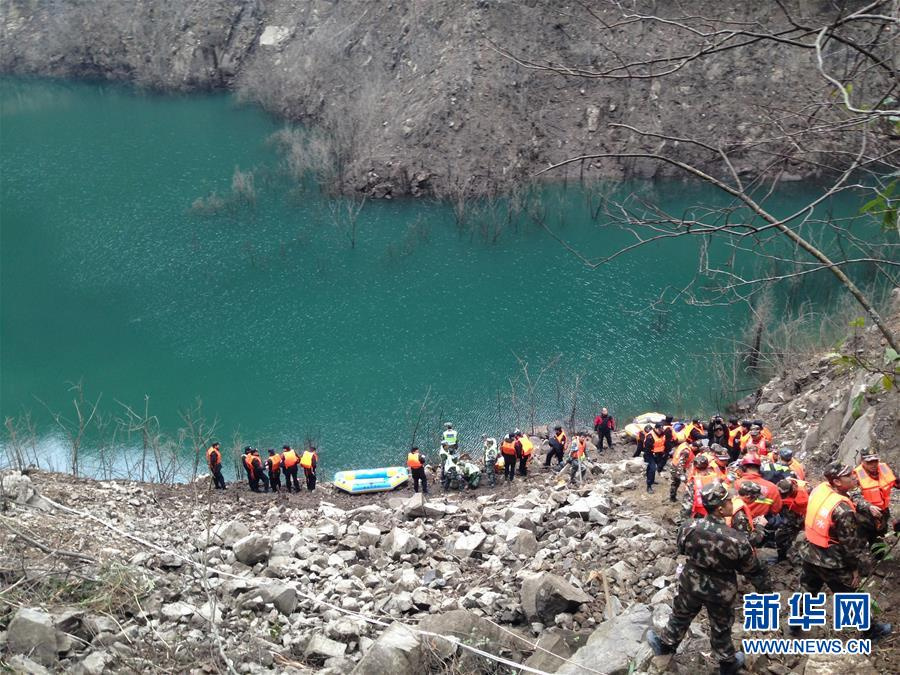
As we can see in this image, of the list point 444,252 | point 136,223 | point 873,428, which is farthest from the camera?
point 136,223

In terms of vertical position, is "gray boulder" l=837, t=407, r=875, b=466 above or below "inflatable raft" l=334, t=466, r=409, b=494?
above

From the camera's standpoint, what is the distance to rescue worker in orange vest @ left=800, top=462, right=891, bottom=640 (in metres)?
5.27

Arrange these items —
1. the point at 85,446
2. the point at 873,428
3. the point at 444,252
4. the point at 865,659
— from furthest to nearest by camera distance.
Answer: the point at 444,252
the point at 85,446
the point at 873,428
the point at 865,659

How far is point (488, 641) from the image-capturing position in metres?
5.93

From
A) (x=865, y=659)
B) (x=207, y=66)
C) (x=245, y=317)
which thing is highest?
(x=207, y=66)

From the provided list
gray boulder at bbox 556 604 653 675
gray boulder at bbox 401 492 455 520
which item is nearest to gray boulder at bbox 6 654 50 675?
gray boulder at bbox 556 604 653 675

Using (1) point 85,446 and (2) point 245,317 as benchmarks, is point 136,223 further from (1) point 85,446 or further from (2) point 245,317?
(1) point 85,446

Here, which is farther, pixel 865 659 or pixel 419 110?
pixel 419 110

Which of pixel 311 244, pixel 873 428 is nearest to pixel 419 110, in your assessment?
pixel 311 244

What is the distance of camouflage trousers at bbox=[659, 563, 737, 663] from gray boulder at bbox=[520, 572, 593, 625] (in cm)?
141

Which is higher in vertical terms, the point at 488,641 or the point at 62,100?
the point at 62,100

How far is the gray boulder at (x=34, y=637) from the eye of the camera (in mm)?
5359

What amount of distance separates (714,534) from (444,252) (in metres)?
23.8

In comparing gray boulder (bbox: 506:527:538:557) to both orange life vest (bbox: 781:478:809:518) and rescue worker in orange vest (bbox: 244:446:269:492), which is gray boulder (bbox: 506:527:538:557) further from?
rescue worker in orange vest (bbox: 244:446:269:492)
